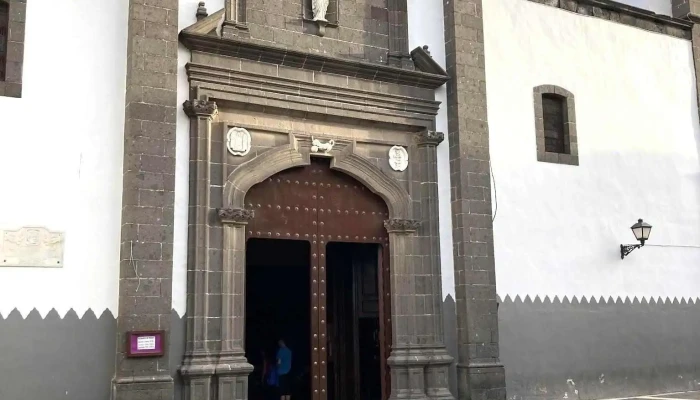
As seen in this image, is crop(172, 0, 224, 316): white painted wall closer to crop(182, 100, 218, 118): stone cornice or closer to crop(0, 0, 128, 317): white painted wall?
crop(182, 100, 218, 118): stone cornice

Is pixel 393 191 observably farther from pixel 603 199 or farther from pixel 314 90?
pixel 603 199

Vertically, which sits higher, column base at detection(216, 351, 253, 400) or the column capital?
the column capital

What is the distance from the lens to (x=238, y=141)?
29.7ft

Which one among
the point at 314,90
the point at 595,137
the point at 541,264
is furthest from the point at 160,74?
the point at 595,137

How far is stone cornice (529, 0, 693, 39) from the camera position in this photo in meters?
12.1

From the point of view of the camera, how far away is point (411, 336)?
9.70 m

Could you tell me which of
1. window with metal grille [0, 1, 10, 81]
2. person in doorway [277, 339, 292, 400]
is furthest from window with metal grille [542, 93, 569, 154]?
window with metal grille [0, 1, 10, 81]

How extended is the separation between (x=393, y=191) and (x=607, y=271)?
154 inches

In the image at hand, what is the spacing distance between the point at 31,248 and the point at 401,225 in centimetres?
450

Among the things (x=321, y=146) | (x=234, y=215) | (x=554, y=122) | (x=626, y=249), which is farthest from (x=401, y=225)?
(x=626, y=249)

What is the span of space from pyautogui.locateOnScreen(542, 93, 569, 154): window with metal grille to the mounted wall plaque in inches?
259

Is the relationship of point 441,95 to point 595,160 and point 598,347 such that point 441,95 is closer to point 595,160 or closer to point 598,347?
point 595,160

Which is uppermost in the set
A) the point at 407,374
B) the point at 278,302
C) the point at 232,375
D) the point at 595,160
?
the point at 595,160

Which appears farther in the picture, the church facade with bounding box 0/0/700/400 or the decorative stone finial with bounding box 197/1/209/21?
the decorative stone finial with bounding box 197/1/209/21
